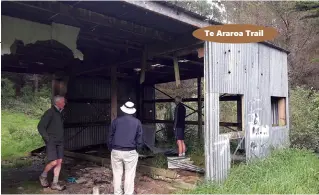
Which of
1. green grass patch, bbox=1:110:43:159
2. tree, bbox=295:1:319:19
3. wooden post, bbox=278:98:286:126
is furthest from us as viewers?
green grass patch, bbox=1:110:43:159

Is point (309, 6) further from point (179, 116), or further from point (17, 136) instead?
point (17, 136)

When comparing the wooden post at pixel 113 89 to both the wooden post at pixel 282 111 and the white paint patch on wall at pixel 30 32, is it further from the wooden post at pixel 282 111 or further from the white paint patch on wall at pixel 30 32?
the wooden post at pixel 282 111

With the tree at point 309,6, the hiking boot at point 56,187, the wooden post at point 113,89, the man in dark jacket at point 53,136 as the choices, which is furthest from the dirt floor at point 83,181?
the tree at point 309,6

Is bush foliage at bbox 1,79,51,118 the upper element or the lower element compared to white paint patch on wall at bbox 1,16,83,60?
lower

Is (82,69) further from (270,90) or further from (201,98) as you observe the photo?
(270,90)

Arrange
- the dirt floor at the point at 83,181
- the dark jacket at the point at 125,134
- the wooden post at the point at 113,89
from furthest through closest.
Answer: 1. the wooden post at the point at 113,89
2. the dirt floor at the point at 83,181
3. the dark jacket at the point at 125,134

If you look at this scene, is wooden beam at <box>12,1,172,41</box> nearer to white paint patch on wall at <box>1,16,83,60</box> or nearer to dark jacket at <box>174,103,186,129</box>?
white paint patch on wall at <box>1,16,83,60</box>

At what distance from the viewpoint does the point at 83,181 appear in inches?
251

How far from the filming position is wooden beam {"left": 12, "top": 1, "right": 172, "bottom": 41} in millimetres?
4477

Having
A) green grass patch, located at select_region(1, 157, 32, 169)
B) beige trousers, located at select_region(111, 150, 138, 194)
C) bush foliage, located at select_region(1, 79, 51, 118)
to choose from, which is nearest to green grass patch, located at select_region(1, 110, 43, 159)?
green grass patch, located at select_region(1, 157, 32, 169)

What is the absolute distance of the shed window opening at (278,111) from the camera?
8883mm

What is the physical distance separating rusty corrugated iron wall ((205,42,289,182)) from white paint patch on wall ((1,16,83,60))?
9.31 feet

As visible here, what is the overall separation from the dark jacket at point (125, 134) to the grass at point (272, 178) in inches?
62.6

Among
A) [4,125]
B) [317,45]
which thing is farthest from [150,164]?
[317,45]
